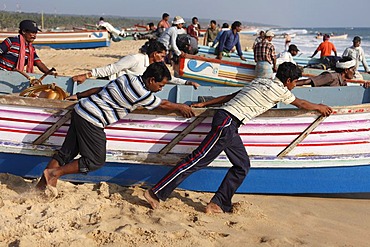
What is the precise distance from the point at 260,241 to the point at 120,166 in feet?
5.48

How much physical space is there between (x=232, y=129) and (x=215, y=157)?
0.31 metres

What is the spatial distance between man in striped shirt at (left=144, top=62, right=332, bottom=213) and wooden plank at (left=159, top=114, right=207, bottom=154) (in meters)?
0.33

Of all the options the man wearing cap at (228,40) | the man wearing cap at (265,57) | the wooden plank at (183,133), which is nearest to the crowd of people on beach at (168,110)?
the wooden plank at (183,133)

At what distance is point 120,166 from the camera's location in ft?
15.9

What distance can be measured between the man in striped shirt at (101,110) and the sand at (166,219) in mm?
352

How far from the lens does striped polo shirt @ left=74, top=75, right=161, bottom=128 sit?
4.07 metres

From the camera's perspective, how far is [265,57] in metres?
9.31

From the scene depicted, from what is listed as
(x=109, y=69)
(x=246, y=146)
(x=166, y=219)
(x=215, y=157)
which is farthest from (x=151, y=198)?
(x=109, y=69)

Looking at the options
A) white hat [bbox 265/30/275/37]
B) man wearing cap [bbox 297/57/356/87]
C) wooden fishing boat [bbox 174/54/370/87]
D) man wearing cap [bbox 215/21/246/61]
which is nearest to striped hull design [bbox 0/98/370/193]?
man wearing cap [bbox 297/57/356/87]

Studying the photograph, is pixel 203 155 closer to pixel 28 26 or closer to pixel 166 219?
pixel 166 219

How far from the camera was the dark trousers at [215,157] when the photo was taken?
4.20 m

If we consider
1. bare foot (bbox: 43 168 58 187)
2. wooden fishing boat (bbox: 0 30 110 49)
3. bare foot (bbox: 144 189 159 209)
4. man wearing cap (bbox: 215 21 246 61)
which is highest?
man wearing cap (bbox: 215 21 246 61)

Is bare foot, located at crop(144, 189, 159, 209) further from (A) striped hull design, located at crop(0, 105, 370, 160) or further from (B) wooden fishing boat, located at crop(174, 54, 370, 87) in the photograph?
(B) wooden fishing boat, located at crop(174, 54, 370, 87)

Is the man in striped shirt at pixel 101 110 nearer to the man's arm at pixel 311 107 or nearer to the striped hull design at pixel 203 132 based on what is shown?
the striped hull design at pixel 203 132
